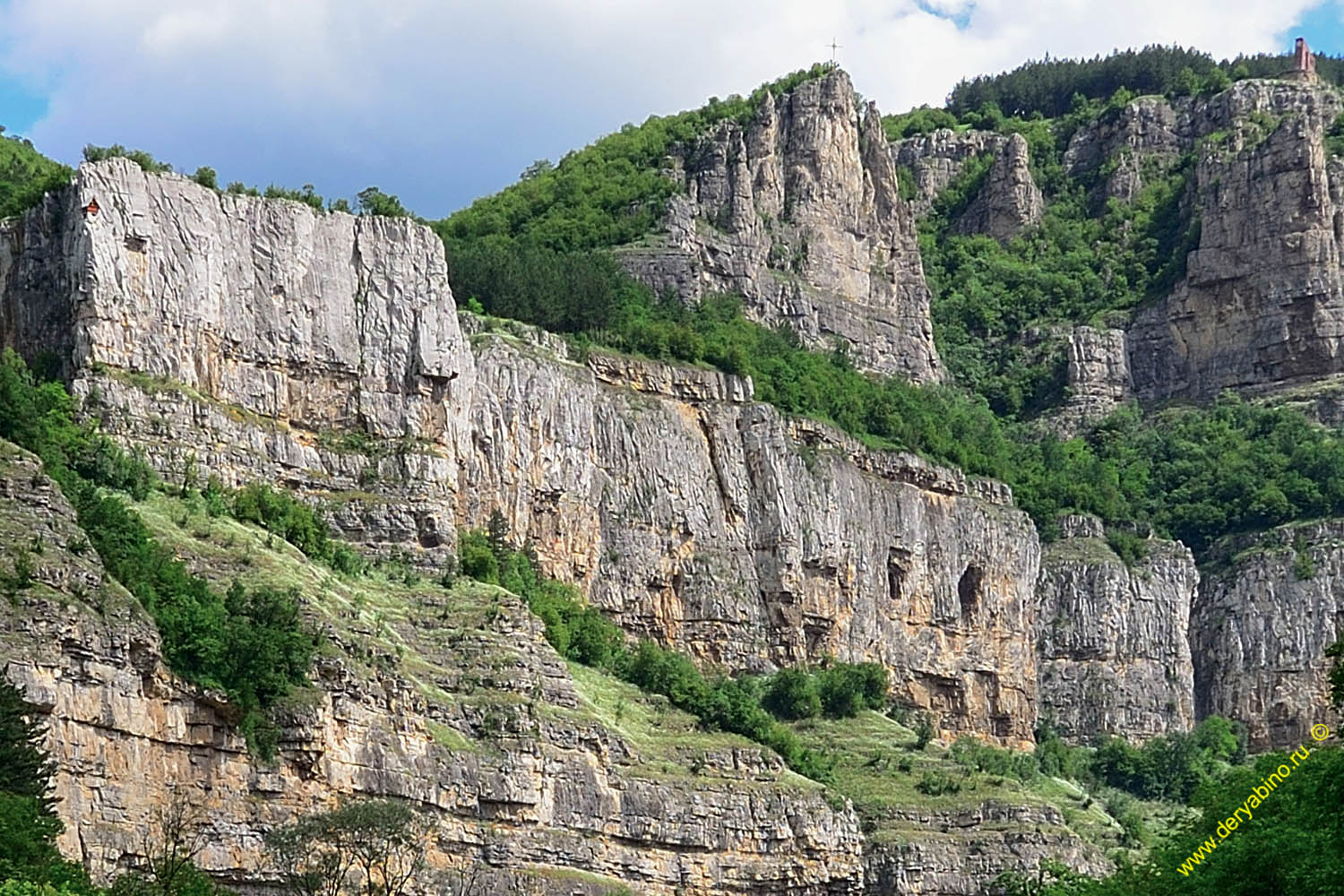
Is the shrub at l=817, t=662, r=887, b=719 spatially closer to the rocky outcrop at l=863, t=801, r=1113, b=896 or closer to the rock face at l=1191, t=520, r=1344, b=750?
the rocky outcrop at l=863, t=801, r=1113, b=896

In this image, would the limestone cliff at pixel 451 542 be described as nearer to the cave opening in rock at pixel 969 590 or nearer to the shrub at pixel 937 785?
the cave opening in rock at pixel 969 590

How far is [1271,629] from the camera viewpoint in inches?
6781

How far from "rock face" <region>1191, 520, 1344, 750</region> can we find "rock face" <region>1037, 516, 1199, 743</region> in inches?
97.0

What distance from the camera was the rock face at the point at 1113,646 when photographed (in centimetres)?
16775

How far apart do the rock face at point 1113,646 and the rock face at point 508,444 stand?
4.58m

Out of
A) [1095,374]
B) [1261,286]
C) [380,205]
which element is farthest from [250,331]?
[1261,286]

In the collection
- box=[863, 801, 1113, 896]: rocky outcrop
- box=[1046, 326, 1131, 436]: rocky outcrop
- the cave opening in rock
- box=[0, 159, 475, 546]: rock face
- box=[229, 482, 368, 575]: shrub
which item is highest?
box=[1046, 326, 1131, 436]: rocky outcrop

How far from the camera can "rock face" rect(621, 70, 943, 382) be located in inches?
6688

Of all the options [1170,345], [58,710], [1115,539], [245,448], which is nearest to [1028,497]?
[1115,539]

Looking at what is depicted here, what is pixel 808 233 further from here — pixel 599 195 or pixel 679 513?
pixel 679 513

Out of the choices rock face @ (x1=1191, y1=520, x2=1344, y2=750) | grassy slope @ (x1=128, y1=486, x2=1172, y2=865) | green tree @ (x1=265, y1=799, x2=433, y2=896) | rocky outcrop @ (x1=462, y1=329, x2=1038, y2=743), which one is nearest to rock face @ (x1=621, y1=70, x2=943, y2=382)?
rocky outcrop @ (x1=462, y1=329, x2=1038, y2=743)

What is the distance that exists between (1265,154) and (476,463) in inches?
2616

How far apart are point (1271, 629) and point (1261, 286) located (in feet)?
78.1

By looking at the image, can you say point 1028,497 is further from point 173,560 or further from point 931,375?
point 173,560
